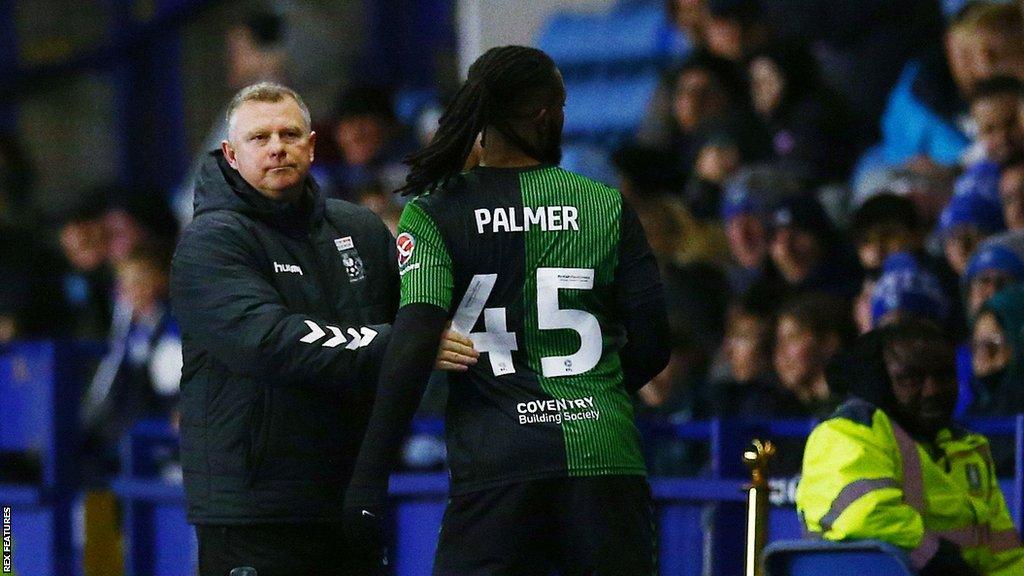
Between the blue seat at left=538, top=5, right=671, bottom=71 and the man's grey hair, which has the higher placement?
the blue seat at left=538, top=5, right=671, bottom=71

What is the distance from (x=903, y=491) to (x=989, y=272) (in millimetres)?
2604

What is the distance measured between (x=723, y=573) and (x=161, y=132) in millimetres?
10640

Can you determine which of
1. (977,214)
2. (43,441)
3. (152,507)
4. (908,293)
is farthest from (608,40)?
(908,293)

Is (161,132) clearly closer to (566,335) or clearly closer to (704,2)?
(704,2)

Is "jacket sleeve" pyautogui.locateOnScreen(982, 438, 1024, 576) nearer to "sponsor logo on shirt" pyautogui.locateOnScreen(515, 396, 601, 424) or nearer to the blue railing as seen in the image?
the blue railing

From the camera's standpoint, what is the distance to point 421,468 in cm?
852

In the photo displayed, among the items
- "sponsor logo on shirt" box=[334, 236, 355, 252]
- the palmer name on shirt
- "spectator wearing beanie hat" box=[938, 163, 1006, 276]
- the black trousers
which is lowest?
the black trousers

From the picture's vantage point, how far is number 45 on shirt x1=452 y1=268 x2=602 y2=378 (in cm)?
489

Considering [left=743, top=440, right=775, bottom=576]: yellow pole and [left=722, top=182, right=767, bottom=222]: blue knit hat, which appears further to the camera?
[left=722, top=182, right=767, bottom=222]: blue knit hat

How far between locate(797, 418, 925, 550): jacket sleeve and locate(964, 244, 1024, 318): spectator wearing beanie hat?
8.18ft

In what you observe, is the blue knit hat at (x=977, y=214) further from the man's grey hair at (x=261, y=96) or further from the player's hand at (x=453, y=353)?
the player's hand at (x=453, y=353)

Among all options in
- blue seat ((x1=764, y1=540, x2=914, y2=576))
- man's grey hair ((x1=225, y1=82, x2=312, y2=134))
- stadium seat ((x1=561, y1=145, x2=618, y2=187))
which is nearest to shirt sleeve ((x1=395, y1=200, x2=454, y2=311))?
man's grey hair ((x1=225, y1=82, x2=312, y2=134))

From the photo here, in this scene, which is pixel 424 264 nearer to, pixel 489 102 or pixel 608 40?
pixel 489 102

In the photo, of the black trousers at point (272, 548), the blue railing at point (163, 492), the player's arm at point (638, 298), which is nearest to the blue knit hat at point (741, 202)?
the blue railing at point (163, 492)
